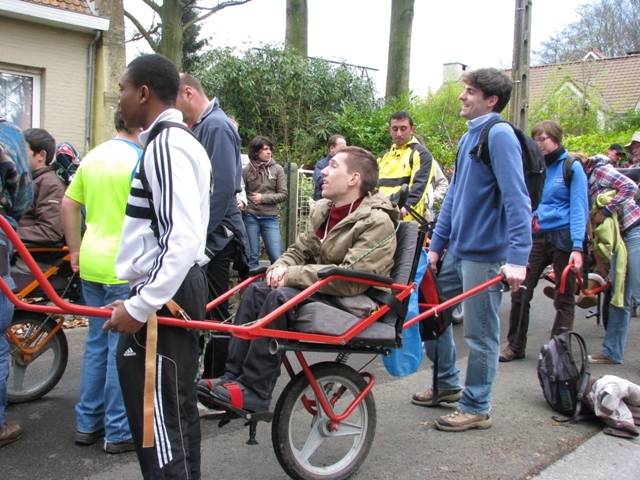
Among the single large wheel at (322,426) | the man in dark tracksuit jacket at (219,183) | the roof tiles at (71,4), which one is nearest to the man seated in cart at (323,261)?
the single large wheel at (322,426)

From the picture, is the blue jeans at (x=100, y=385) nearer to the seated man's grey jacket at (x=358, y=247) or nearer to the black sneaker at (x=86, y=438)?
the black sneaker at (x=86, y=438)

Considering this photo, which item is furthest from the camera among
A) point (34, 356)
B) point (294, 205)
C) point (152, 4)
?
point (152, 4)

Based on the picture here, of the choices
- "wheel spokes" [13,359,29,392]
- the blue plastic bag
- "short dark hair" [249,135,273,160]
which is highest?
"short dark hair" [249,135,273,160]

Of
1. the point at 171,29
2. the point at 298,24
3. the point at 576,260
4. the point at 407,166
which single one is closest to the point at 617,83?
the point at 298,24

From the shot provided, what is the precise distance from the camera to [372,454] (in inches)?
148

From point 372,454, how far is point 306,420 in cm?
47

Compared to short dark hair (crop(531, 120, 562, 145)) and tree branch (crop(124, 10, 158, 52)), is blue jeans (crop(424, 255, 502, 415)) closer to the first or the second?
short dark hair (crop(531, 120, 562, 145))

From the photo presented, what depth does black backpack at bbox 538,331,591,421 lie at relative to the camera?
4.35m

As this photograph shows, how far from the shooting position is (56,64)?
36.5ft

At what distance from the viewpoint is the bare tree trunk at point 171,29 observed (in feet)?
54.0

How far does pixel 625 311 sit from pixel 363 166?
3.58 m

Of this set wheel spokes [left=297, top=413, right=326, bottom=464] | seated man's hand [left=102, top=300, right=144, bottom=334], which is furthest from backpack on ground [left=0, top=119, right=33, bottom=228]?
wheel spokes [left=297, top=413, right=326, bottom=464]

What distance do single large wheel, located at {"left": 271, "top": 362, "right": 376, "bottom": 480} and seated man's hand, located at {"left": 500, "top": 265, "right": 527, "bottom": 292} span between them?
1076mm

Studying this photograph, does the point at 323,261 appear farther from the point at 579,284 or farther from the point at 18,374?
the point at 579,284
